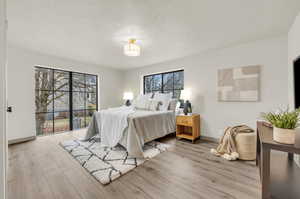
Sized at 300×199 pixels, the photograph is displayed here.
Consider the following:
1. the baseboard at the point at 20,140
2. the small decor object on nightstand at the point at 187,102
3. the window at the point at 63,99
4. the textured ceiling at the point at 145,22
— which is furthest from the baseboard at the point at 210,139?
the baseboard at the point at 20,140

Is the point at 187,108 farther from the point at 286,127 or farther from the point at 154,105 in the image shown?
the point at 286,127

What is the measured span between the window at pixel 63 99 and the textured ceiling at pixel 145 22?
109 centimetres

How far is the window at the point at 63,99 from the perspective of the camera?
363 cm

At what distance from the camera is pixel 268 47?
250 cm

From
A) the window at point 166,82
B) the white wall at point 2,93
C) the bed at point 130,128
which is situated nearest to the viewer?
the white wall at point 2,93

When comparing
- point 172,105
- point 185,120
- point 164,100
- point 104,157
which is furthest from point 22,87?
point 185,120

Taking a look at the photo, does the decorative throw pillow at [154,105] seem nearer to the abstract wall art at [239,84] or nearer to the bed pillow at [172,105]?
the bed pillow at [172,105]

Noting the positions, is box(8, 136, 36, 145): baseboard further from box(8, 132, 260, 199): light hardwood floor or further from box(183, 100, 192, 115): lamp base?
box(183, 100, 192, 115): lamp base

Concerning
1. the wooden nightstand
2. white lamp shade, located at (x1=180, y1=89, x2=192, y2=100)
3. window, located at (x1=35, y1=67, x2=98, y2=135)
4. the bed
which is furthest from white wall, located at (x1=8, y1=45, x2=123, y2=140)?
the wooden nightstand

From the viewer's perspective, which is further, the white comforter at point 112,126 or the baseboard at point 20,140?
the baseboard at point 20,140

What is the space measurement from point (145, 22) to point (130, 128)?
176 cm

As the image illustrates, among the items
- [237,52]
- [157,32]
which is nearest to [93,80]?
[157,32]

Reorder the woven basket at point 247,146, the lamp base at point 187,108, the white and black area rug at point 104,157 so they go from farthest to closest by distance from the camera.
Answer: the lamp base at point 187,108
the woven basket at point 247,146
the white and black area rug at point 104,157

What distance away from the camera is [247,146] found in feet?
7.23
